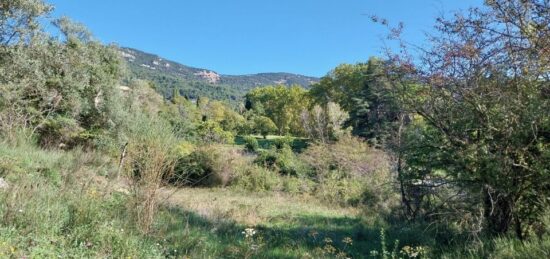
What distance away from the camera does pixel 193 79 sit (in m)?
157

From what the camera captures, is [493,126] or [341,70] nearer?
[493,126]

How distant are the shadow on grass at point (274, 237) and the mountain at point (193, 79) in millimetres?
85768

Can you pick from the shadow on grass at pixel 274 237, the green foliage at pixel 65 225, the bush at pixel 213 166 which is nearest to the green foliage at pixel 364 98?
the shadow on grass at pixel 274 237

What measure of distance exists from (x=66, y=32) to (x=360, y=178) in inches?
555

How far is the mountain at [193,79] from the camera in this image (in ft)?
368

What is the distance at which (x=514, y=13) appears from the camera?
14.9 ft

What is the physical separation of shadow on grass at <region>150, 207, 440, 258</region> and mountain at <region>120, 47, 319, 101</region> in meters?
85.8

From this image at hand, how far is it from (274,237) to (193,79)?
6138 inches

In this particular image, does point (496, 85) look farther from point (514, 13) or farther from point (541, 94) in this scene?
point (514, 13)

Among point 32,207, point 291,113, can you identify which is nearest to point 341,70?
point 291,113

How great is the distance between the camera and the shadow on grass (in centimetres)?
459

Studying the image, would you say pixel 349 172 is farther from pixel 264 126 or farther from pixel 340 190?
pixel 264 126

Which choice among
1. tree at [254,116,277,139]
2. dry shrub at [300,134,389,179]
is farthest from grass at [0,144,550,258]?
tree at [254,116,277,139]

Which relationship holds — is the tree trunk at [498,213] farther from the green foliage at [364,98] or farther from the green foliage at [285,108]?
the green foliage at [285,108]
